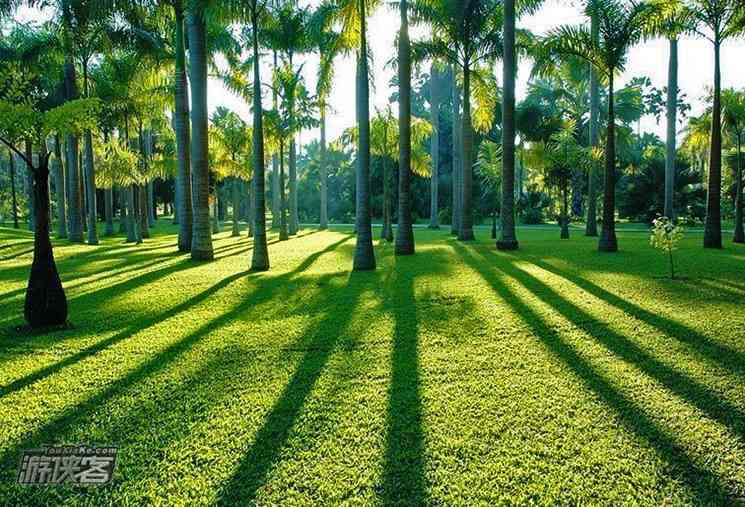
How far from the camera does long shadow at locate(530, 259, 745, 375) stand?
4.92m

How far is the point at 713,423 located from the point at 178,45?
16.4 meters

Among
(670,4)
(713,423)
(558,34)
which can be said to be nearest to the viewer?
(713,423)

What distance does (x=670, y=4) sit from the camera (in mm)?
13125

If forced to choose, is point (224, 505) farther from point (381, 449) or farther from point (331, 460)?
point (381, 449)

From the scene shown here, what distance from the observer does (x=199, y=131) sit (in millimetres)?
13516

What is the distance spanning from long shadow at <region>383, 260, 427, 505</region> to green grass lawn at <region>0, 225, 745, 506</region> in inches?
0.6

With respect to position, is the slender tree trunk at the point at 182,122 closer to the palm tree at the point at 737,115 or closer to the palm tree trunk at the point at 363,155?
the palm tree trunk at the point at 363,155

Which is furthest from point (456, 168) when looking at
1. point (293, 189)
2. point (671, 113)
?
point (671, 113)

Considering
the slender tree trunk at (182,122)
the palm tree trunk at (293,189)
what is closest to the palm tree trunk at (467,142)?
the slender tree trunk at (182,122)

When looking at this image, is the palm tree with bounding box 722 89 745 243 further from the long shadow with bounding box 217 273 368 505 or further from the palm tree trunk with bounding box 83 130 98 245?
the palm tree trunk with bounding box 83 130 98 245

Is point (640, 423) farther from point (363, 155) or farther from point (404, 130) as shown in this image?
point (404, 130)

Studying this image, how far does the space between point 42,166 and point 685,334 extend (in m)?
8.49

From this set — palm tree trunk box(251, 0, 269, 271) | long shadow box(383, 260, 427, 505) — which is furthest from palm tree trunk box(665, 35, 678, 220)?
long shadow box(383, 260, 427, 505)

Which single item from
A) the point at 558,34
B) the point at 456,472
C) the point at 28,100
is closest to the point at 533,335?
the point at 456,472
